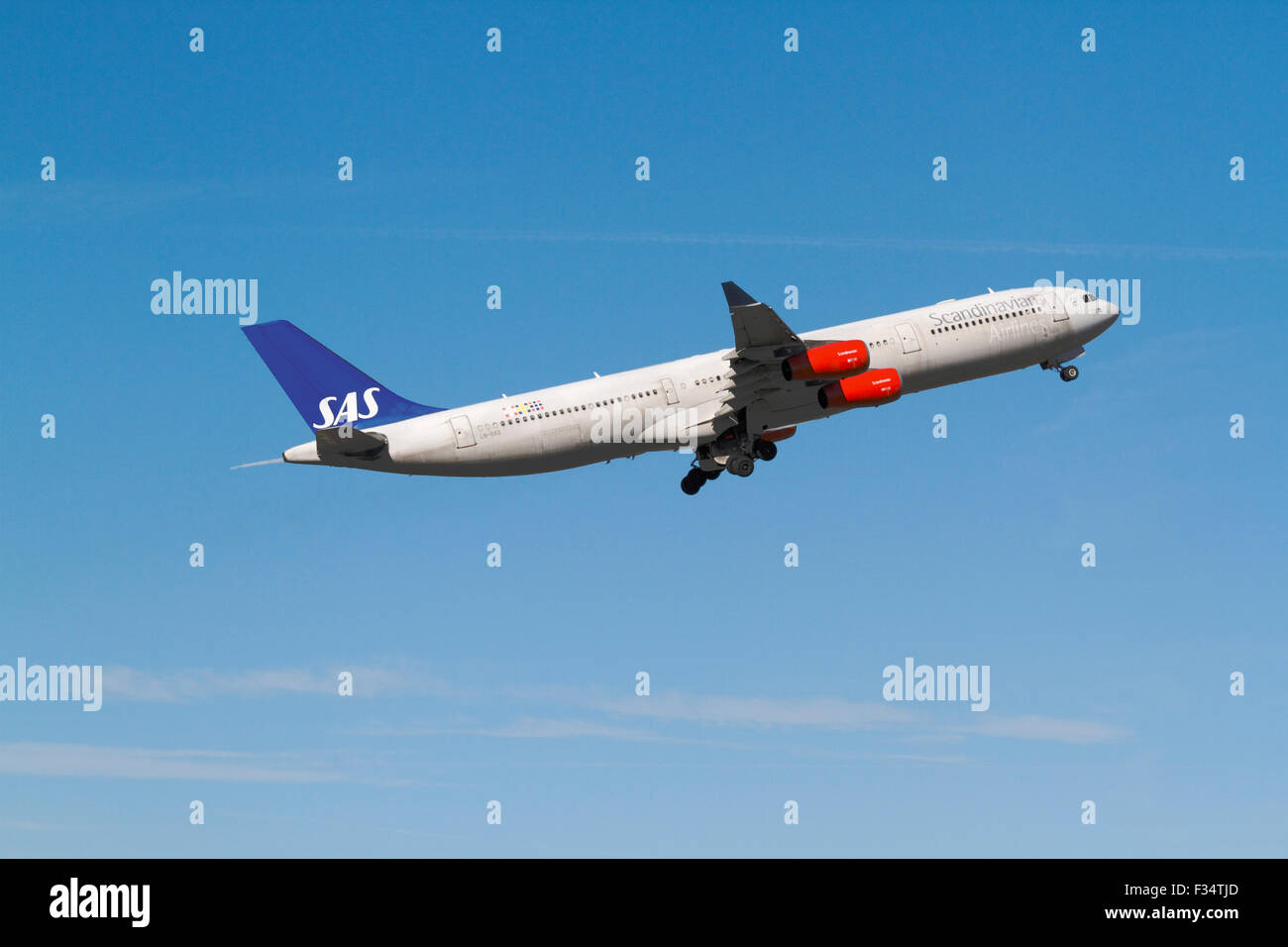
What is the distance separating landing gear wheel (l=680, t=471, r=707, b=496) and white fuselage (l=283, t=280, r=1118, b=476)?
5265 millimetres

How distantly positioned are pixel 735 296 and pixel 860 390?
8.97 metres

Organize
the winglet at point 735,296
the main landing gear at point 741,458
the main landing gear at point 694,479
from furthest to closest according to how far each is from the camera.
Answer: the main landing gear at point 694,479
the main landing gear at point 741,458
the winglet at point 735,296

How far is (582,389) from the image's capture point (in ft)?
214

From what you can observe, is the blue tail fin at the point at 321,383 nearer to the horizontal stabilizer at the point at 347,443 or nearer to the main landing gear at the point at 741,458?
the horizontal stabilizer at the point at 347,443

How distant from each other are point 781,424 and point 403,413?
17.8m

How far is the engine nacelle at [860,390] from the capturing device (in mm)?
66438

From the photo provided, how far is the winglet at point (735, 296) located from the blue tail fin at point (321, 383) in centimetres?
1462

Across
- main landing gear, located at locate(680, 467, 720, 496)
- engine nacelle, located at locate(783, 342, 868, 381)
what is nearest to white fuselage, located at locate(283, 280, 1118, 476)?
engine nacelle, located at locate(783, 342, 868, 381)

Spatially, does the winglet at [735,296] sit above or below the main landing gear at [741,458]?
above

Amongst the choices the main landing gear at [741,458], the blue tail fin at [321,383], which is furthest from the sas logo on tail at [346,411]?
the main landing gear at [741,458]

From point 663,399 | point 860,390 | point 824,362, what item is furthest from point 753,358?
point 860,390
